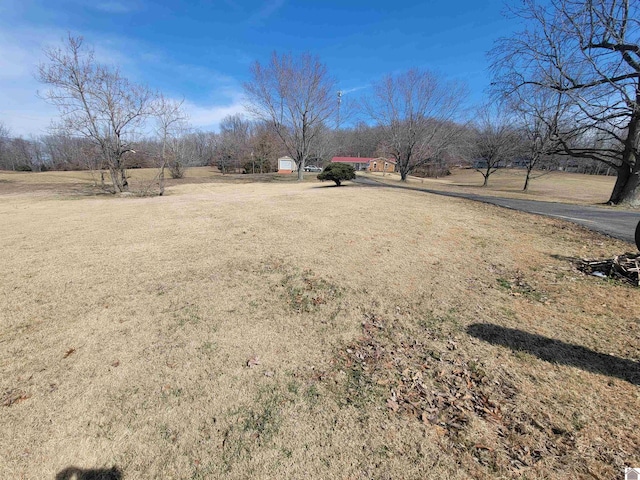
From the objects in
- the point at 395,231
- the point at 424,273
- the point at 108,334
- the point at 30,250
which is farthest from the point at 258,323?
the point at 30,250

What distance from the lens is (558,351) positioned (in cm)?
265

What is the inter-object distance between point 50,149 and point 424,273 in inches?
2664

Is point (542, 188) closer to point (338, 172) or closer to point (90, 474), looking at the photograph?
point (338, 172)

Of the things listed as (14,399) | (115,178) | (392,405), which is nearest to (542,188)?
(392,405)

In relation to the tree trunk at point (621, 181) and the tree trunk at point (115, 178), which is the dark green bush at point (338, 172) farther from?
the tree trunk at point (621, 181)

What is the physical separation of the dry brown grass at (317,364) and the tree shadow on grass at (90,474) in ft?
0.14

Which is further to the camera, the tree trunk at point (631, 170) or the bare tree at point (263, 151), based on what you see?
the bare tree at point (263, 151)

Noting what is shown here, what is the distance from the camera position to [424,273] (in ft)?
14.8

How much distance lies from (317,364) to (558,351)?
2.37 metres

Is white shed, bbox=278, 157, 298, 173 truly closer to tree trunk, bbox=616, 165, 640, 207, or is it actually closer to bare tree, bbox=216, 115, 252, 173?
bare tree, bbox=216, 115, 252, 173

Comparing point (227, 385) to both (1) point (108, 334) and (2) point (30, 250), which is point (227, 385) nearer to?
(1) point (108, 334)

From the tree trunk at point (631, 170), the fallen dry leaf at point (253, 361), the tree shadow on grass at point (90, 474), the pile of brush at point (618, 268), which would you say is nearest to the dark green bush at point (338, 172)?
the tree trunk at point (631, 170)

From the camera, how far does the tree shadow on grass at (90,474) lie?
1.61m

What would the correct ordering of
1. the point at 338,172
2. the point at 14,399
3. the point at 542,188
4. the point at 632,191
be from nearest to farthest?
the point at 14,399
the point at 632,191
the point at 338,172
the point at 542,188
